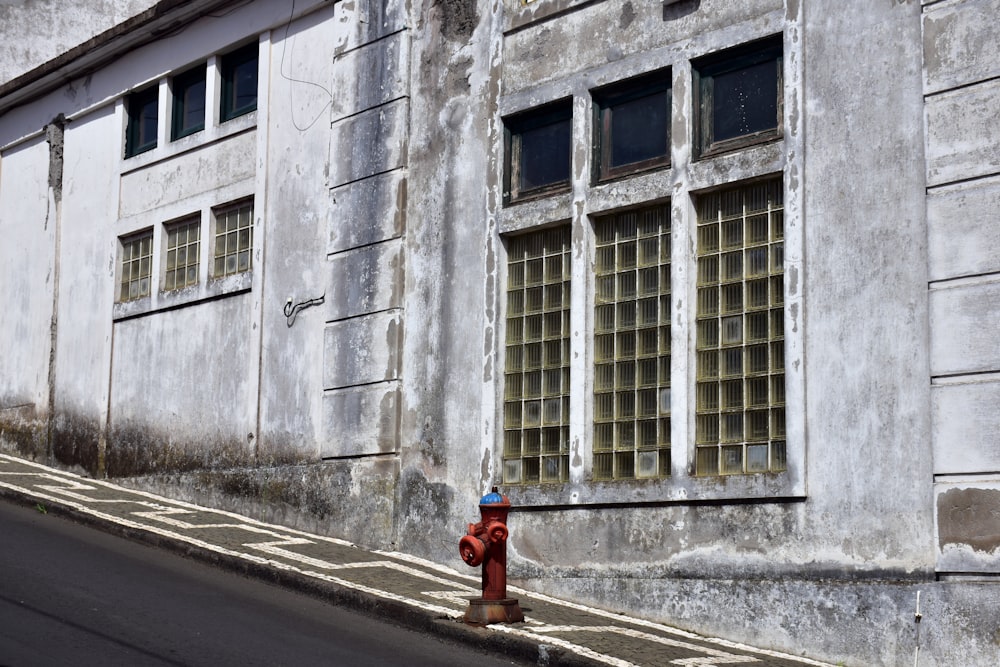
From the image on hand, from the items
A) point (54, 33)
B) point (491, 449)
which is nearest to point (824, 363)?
point (491, 449)

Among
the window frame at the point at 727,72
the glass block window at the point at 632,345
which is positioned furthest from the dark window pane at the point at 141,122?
the window frame at the point at 727,72

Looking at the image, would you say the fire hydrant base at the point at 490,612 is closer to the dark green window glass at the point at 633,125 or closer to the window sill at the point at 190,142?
the dark green window glass at the point at 633,125

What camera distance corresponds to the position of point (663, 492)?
38.7 feet

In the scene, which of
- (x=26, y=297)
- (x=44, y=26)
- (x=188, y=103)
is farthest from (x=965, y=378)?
(x=44, y=26)

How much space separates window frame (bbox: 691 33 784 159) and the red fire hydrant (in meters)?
3.46

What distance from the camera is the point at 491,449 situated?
43.8ft

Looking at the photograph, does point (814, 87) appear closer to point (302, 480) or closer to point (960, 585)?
point (960, 585)

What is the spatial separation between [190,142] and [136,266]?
1889 millimetres

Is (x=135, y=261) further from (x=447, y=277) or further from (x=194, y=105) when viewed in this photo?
(x=447, y=277)

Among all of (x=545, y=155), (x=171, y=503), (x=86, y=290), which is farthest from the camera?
(x=86, y=290)

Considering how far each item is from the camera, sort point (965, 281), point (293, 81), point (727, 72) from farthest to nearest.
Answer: point (293, 81), point (727, 72), point (965, 281)

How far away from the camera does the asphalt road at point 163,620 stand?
30.4 ft

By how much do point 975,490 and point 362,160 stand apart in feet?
24.8

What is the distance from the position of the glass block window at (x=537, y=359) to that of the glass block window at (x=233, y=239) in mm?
4223
